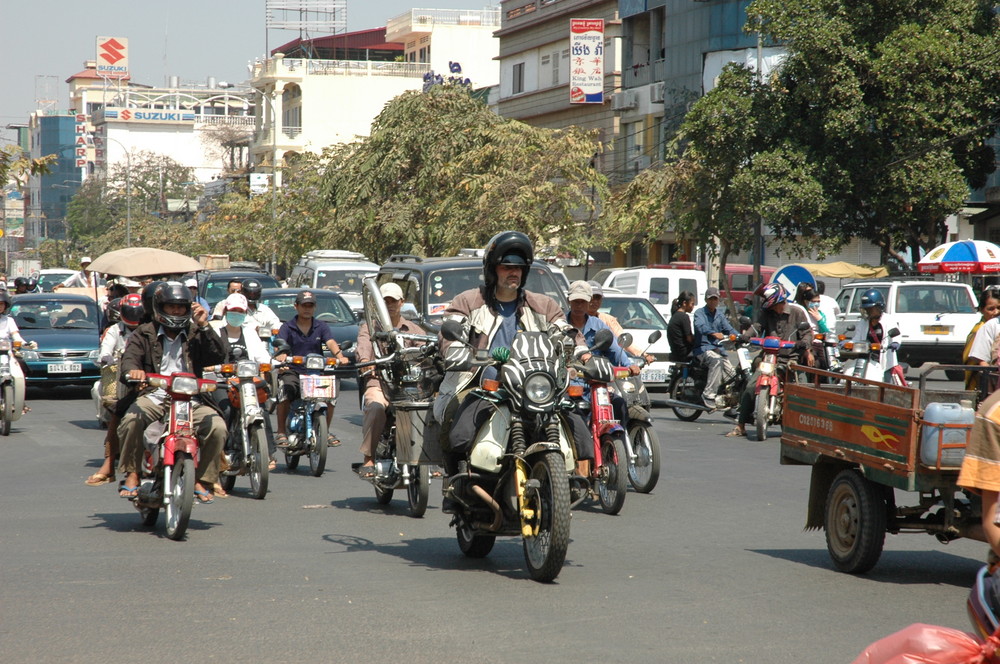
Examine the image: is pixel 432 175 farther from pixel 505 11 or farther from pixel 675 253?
pixel 505 11

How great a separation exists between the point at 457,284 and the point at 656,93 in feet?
104

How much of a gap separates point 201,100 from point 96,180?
5134cm

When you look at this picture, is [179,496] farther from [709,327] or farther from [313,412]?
[709,327]

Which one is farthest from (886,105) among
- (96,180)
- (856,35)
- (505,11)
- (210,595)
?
(96,180)

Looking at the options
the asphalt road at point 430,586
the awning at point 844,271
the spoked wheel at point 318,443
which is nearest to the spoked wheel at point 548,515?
the asphalt road at point 430,586

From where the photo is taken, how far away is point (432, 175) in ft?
129

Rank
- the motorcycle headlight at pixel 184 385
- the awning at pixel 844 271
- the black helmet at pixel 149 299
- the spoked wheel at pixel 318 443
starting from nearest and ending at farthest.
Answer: the motorcycle headlight at pixel 184 385 → the black helmet at pixel 149 299 → the spoked wheel at pixel 318 443 → the awning at pixel 844 271

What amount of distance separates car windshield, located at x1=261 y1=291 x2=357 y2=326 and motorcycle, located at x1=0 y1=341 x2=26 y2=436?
613cm

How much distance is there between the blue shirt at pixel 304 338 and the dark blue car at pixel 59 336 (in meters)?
7.60

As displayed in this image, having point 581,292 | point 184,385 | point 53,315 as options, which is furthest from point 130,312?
point 53,315

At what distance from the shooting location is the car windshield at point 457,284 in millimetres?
16109

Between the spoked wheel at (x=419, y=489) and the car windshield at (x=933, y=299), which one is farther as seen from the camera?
the car windshield at (x=933, y=299)

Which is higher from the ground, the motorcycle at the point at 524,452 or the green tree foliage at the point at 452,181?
the green tree foliage at the point at 452,181

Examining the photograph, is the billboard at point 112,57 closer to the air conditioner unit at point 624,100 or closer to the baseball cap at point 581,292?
the air conditioner unit at point 624,100
